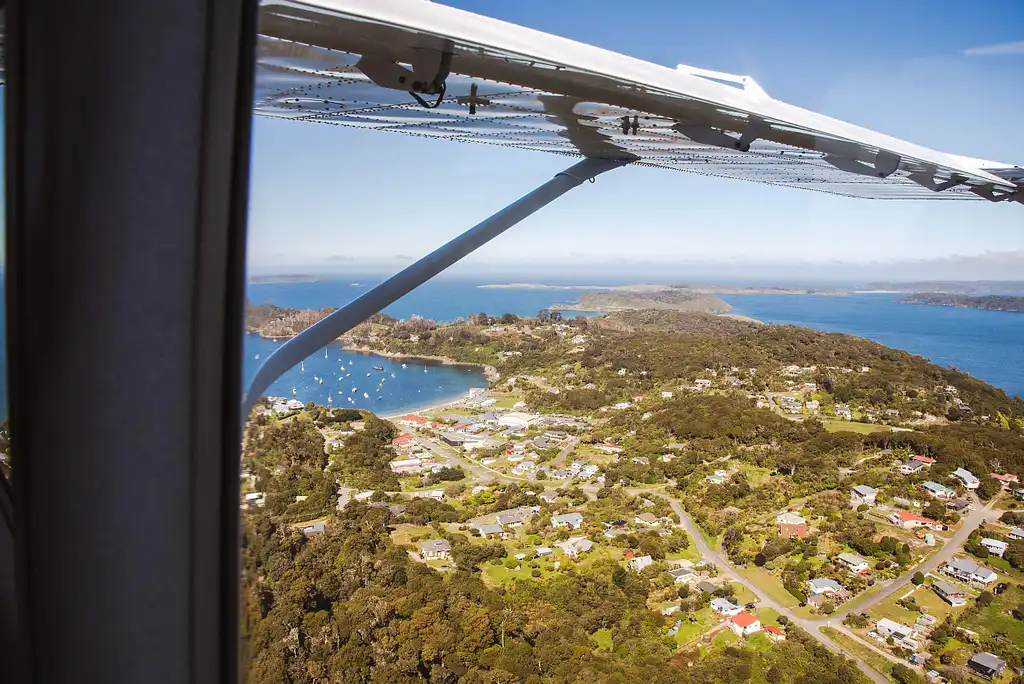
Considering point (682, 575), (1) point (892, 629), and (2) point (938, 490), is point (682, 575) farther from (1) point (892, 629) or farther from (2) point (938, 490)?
(2) point (938, 490)

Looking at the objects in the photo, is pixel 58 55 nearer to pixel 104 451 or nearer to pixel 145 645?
pixel 104 451

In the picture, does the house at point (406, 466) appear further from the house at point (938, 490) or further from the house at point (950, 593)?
the house at point (938, 490)

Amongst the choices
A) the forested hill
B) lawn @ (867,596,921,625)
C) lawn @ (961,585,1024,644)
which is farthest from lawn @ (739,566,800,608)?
lawn @ (961,585,1024,644)

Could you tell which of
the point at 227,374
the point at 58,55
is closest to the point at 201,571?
the point at 227,374

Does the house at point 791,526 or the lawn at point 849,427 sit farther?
the lawn at point 849,427

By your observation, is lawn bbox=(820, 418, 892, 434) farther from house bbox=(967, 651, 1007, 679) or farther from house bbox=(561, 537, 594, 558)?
house bbox=(561, 537, 594, 558)

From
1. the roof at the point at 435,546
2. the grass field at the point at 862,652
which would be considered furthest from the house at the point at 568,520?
the grass field at the point at 862,652
